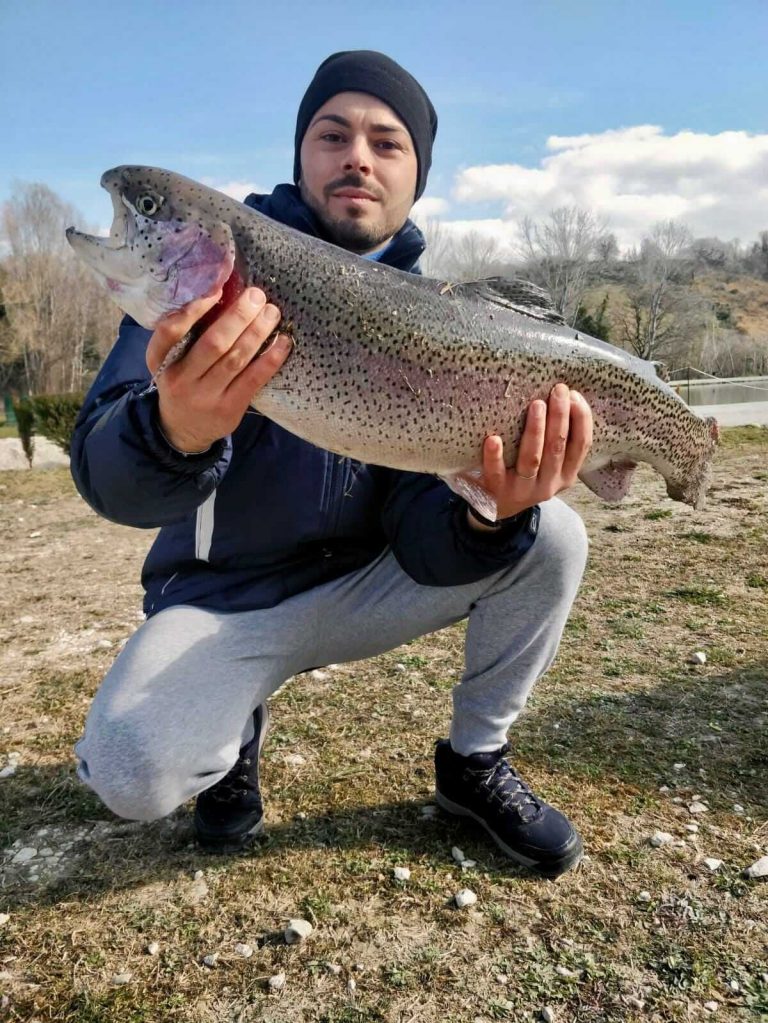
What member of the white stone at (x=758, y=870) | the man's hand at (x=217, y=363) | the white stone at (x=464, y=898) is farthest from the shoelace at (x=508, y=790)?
the man's hand at (x=217, y=363)

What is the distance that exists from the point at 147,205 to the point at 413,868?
2527mm

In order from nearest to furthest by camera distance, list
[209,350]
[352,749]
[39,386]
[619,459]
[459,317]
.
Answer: [209,350], [459,317], [619,459], [352,749], [39,386]

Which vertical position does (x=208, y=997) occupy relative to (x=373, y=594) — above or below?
below

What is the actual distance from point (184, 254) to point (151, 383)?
478 mm

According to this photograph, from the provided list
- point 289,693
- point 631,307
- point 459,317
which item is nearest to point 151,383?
point 459,317

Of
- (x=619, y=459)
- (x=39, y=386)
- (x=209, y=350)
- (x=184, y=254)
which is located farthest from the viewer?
(x=39, y=386)

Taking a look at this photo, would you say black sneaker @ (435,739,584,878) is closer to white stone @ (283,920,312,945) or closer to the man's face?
white stone @ (283,920,312,945)

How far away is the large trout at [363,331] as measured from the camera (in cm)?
246

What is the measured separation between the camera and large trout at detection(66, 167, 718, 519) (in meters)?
2.46

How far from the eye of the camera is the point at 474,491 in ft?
8.90

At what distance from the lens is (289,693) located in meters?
4.18

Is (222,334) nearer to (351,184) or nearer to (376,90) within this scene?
(351,184)

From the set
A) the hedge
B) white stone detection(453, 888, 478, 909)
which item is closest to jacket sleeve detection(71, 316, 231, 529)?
white stone detection(453, 888, 478, 909)

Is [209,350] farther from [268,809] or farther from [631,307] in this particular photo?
[631,307]
